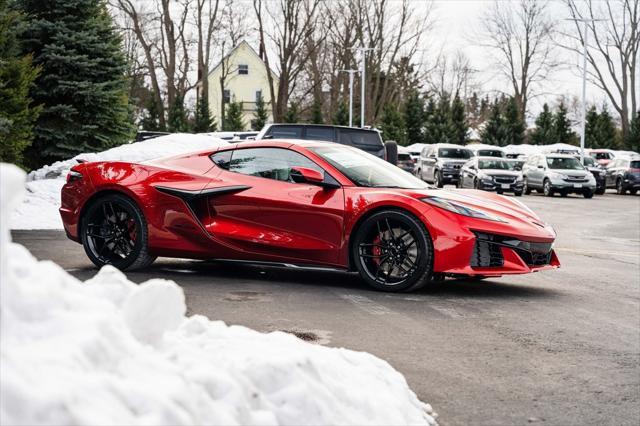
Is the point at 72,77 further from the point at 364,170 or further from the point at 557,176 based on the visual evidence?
the point at 557,176

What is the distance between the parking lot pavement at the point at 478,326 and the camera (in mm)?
4898

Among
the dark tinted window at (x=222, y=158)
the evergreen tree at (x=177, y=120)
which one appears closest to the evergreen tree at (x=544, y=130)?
the evergreen tree at (x=177, y=120)

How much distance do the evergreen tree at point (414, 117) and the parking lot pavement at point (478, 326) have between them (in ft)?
227

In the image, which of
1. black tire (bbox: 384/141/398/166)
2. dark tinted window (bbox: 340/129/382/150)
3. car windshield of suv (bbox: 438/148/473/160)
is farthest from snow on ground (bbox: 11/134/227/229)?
car windshield of suv (bbox: 438/148/473/160)

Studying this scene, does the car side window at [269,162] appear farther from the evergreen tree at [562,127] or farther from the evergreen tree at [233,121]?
the evergreen tree at [562,127]

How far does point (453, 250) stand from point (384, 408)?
4.89 m

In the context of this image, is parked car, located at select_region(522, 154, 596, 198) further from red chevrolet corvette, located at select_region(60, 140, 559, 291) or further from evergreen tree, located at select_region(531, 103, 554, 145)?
evergreen tree, located at select_region(531, 103, 554, 145)

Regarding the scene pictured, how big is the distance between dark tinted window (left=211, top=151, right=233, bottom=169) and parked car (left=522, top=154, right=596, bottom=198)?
28434 mm

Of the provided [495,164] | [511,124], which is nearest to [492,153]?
[495,164]

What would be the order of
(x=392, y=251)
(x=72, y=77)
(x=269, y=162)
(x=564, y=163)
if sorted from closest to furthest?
1. (x=392, y=251)
2. (x=269, y=162)
3. (x=72, y=77)
4. (x=564, y=163)

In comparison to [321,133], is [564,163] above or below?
below

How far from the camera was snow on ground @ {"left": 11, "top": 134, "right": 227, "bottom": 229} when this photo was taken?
49.6ft

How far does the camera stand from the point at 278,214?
8641 millimetres

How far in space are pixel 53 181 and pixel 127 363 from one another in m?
16.8
